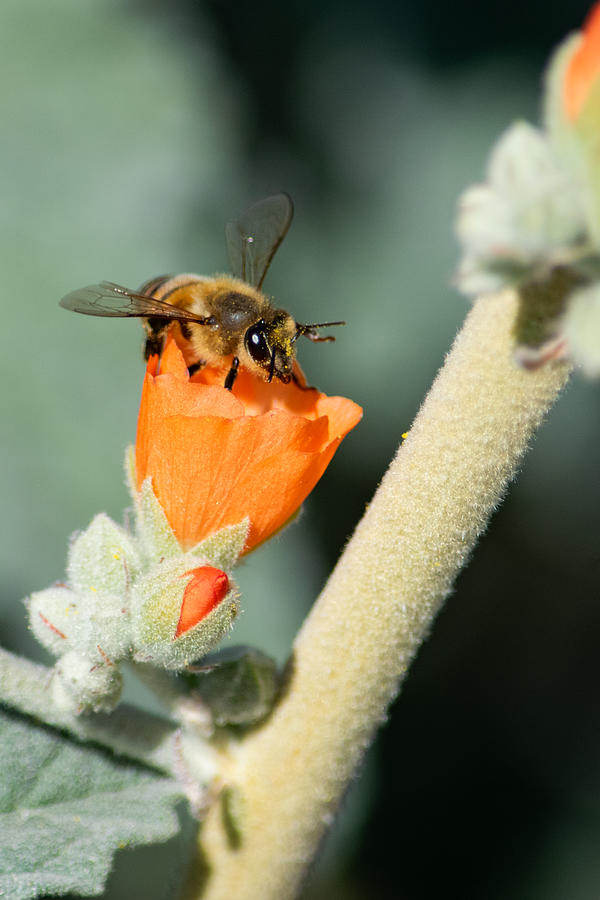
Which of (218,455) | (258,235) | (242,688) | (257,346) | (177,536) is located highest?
(258,235)

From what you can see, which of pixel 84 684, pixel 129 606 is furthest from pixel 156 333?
pixel 84 684

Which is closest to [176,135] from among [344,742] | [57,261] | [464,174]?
[57,261]

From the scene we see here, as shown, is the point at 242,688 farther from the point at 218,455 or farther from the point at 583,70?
the point at 583,70

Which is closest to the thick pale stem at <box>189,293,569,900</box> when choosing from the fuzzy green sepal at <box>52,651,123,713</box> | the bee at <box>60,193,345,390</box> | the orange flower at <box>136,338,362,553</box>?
the orange flower at <box>136,338,362,553</box>

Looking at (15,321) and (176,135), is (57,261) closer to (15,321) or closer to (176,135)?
(15,321)

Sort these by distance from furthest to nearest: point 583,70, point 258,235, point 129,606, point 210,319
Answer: point 258,235, point 210,319, point 129,606, point 583,70

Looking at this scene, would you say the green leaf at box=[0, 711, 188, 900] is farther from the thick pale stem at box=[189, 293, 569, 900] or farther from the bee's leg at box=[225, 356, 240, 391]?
the bee's leg at box=[225, 356, 240, 391]
